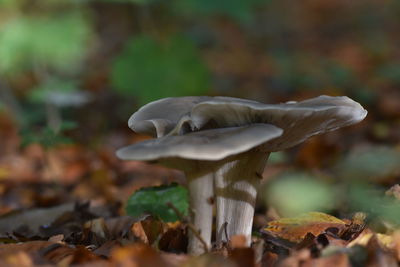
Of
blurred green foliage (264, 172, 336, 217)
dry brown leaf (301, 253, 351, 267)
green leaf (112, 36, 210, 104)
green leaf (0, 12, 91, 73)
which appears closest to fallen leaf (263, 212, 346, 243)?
blurred green foliage (264, 172, 336, 217)

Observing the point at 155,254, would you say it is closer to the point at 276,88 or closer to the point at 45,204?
the point at 45,204

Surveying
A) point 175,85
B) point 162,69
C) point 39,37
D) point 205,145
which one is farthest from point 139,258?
point 39,37

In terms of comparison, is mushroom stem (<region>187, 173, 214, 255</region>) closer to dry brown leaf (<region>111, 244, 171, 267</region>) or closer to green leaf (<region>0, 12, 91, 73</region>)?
dry brown leaf (<region>111, 244, 171, 267</region>)

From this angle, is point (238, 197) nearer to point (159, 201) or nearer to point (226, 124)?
point (226, 124)

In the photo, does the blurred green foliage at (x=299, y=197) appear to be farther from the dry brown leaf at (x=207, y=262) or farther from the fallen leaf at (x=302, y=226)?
the dry brown leaf at (x=207, y=262)

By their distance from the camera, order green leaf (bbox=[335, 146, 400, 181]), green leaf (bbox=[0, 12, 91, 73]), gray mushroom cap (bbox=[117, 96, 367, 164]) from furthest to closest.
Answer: green leaf (bbox=[0, 12, 91, 73]), green leaf (bbox=[335, 146, 400, 181]), gray mushroom cap (bbox=[117, 96, 367, 164])

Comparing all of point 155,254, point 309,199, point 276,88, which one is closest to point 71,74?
point 276,88

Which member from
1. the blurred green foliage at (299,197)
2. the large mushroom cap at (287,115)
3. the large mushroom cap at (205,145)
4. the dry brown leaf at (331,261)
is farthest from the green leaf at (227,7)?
the dry brown leaf at (331,261)
